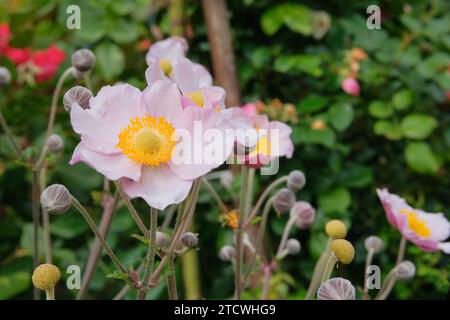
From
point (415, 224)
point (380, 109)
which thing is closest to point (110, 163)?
point (415, 224)

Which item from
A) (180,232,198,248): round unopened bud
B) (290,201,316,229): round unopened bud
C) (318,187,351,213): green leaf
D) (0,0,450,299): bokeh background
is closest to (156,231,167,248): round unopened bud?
(180,232,198,248): round unopened bud

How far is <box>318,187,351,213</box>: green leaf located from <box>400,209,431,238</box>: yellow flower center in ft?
1.62

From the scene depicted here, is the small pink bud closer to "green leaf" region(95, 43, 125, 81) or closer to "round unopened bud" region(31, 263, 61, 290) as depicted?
"green leaf" region(95, 43, 125, 81)

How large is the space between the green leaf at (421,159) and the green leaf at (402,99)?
102mm

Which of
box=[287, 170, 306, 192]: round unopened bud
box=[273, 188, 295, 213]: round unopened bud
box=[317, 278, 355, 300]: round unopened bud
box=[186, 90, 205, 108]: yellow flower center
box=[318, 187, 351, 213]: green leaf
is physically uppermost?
box=[186, 90, 205, 108]: yellow flower center

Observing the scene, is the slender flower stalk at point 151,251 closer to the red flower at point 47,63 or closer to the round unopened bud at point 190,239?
the round unopened bud at point 190,239

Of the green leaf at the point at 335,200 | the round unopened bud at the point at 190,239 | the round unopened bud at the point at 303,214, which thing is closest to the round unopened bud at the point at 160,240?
the round unopened bud at the point at 190,239

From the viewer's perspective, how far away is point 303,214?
721 mm

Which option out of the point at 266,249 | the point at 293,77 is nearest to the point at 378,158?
the point at 293,77

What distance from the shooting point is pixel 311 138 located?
1.30m

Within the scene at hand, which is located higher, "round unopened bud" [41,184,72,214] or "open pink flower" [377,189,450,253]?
"round unopened bud" [41,184,72,214]

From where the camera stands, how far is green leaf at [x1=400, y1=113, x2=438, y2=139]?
4.43 feet

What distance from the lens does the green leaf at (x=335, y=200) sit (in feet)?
4.17

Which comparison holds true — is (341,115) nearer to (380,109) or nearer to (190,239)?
(380,109)
